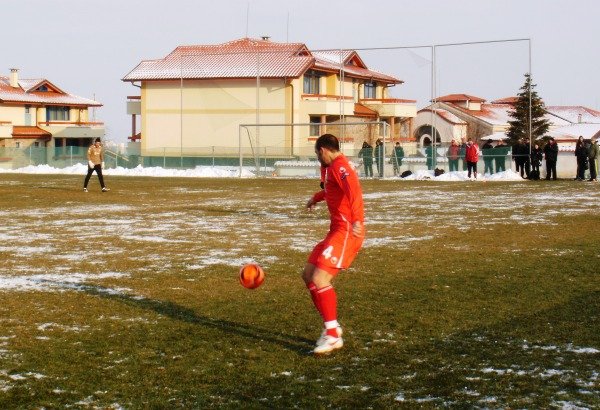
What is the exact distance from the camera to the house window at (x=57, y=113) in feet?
269

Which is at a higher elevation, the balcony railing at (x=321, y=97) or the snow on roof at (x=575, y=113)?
the snow on roof at (x=575, y=113)

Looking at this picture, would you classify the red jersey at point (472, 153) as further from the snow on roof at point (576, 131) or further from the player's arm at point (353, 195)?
the snow on roof at point (576, 131)

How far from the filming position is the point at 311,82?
192 feet

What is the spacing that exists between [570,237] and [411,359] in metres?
9.02

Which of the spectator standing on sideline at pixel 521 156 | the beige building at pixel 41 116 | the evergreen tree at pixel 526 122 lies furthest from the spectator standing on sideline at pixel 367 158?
the beige building at pixel 41 116

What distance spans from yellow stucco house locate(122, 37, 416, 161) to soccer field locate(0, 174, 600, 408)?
1474 inches

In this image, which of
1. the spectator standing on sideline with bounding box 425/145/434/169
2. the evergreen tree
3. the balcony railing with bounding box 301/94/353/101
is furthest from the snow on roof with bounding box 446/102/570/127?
the spectator standing on sideline with bounding box 425/145/434/169

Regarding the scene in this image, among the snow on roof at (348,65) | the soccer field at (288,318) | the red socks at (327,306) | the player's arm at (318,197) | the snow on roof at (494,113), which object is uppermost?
the snow on roof at (348,65)

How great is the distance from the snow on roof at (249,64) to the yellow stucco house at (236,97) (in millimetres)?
58

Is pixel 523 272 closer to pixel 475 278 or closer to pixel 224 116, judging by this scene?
pixel 475 278

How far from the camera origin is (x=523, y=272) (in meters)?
11.1

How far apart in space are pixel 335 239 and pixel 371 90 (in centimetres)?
5648

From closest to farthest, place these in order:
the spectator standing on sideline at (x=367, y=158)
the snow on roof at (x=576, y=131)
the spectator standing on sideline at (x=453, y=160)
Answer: the spectator standing on sideline at (x=453, y=160)
the spectator standing on sideline at (x=367, y=158)
the snow on roof at (x=576, y=131)

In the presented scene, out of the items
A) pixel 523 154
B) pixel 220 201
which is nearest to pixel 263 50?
pixel 523 154
